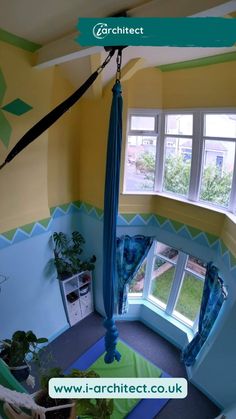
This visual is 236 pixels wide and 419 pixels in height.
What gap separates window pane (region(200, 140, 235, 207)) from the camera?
3.28 meters

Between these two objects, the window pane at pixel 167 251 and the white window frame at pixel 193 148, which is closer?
the white window frame at pixel 193 148

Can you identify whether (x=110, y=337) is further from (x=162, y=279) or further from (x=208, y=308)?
(x=162, y=279)

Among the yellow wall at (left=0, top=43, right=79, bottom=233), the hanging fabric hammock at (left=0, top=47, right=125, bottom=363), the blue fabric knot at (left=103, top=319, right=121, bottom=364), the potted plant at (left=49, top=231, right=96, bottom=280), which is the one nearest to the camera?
the hanging fabric hammock at (left=0, top=47, right=125, bottom=363)

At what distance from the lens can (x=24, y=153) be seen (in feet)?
10.2

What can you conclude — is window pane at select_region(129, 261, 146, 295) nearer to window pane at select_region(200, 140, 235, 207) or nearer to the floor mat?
the floor mat

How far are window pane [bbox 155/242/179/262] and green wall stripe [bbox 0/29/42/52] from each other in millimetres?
3235

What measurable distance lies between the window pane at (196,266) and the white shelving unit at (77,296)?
1760mm

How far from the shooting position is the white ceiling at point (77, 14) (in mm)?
1572

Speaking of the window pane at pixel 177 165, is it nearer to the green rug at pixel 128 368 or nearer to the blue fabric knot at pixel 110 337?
the blue fabric knot at pixel 110 337

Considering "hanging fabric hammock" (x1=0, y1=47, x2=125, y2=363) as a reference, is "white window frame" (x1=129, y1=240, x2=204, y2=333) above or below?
below

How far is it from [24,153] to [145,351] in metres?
3.51

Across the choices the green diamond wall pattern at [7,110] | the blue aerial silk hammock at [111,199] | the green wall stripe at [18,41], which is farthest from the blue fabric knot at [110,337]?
the green wall stripe at [18,41]

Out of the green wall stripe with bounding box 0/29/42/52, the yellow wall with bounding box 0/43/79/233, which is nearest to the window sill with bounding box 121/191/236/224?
the yellow wall with bounding box 0/43/79/233

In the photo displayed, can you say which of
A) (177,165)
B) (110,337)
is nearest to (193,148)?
(177,165)
